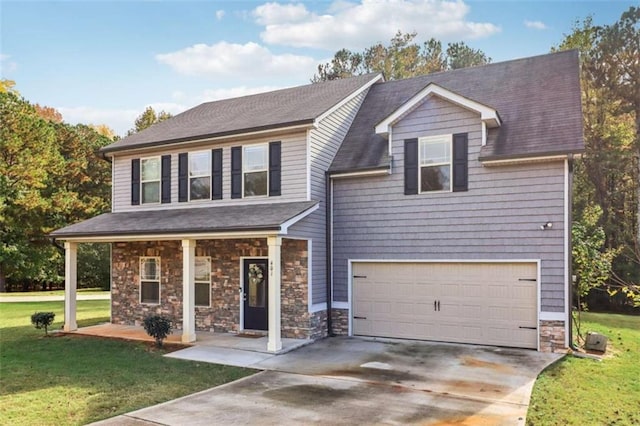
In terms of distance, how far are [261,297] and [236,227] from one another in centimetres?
254

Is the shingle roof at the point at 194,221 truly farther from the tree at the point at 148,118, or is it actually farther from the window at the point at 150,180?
the tree at the point at 148,118

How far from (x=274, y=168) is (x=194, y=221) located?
2.42m

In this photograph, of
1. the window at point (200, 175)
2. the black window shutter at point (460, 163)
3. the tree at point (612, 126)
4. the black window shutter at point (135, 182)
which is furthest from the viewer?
the tree at point (612, 126)

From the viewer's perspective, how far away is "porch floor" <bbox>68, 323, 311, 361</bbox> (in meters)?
10.5

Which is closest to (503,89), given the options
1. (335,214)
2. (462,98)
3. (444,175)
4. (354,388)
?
(462,98)

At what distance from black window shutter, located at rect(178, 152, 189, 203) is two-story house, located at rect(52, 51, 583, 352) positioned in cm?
5

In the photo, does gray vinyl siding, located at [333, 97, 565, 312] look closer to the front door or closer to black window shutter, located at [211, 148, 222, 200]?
the front door

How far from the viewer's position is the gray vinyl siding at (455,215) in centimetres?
998

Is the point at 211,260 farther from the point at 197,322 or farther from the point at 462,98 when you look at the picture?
the point at 462,98

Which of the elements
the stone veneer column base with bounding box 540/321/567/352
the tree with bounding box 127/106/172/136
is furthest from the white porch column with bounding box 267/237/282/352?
the tree with bounding box 127/106/172/136

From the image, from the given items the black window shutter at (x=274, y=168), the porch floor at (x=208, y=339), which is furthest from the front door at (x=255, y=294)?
the black window shutter at (x=274, y=168)

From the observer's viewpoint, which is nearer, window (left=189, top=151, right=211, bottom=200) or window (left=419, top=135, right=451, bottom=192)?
window (left=419, top=135, right=451, bottom=192)

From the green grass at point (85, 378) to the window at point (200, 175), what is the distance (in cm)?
430

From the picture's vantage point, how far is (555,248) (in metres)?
9.91
